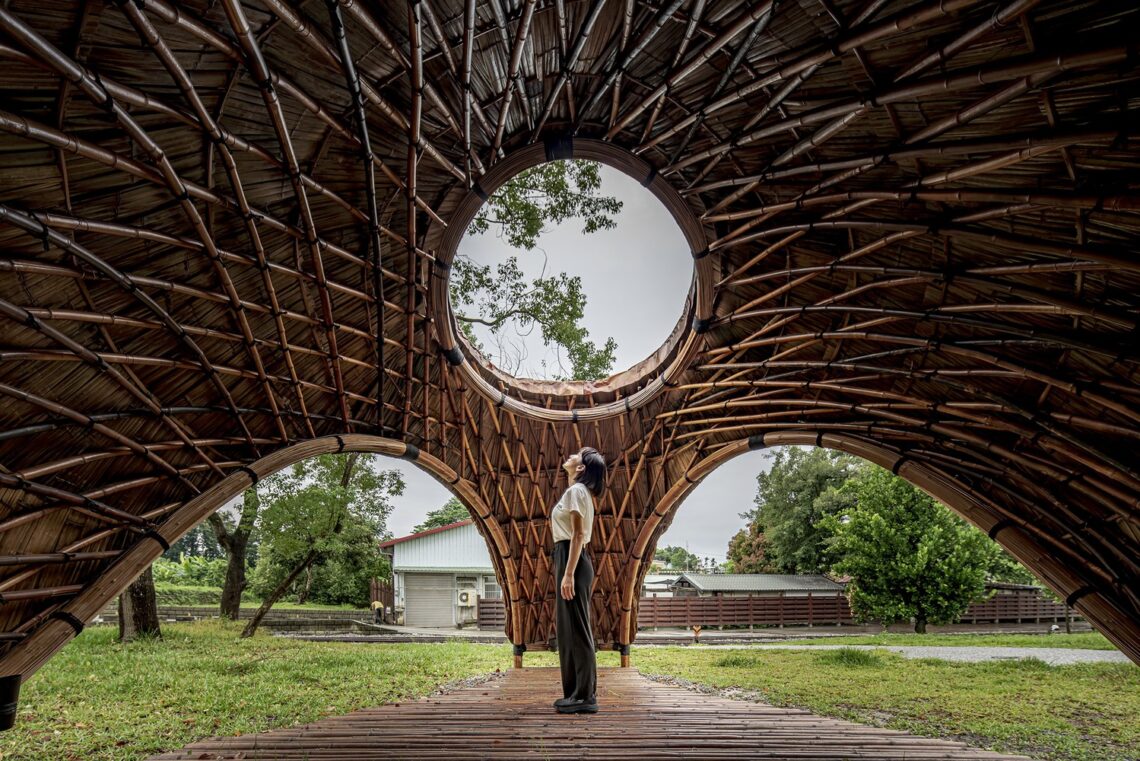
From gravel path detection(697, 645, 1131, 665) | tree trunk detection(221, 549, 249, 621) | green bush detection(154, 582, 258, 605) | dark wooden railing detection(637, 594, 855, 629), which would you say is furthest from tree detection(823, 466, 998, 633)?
green bush detection(154, 582, 258, 605)

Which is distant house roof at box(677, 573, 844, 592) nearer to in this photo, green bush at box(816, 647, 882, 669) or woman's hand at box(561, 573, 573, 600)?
green bush at box(816, 647, 882, 669)

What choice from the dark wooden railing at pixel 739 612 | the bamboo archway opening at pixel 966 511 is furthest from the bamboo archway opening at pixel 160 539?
the dark wooden railing at pixel 739 612

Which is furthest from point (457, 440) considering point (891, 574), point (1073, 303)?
point (891, 574)

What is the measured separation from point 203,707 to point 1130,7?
8.98 m

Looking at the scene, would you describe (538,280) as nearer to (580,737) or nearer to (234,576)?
(580,737)

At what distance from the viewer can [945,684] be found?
28.6 feet

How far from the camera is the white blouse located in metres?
3.78

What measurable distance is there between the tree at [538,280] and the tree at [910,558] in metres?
8.88

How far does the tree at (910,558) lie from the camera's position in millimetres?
15531

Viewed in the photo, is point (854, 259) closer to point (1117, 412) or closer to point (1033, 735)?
point (1117, 412)

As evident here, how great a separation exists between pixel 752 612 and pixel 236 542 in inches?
606

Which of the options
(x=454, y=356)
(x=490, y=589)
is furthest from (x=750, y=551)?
(x=454, y=356)

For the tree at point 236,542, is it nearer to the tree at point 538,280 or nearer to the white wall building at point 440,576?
the tree at point 538,280

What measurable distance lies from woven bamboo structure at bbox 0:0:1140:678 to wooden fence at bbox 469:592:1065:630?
14634 mm
